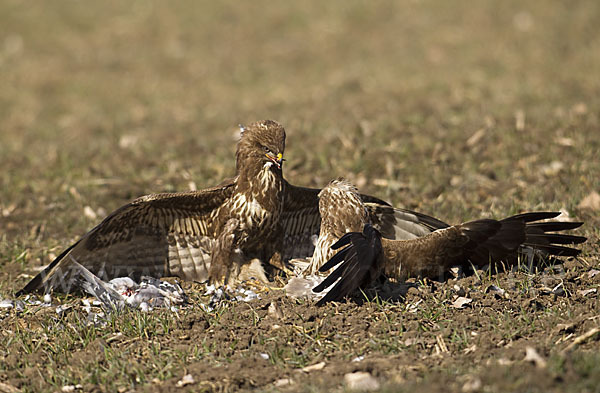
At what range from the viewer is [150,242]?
6332 millimetres

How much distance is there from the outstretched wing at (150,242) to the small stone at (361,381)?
96.0 inches

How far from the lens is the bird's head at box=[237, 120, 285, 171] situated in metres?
6.07

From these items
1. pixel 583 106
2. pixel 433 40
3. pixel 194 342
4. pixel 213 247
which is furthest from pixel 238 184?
pixel 433 40

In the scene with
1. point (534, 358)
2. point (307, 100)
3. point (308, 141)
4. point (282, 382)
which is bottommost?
point (282, 382)

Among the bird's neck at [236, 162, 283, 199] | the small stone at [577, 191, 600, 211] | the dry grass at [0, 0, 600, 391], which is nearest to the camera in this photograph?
the dry grass at [0, 0, 600, 391]

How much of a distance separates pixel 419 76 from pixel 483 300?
27.5ft

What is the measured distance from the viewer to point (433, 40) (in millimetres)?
15109

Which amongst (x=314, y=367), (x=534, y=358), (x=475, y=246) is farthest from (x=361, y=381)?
(x=475, y=246)

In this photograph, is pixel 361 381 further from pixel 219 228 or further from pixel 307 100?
pixel 307 100

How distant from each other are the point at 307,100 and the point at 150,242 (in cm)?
649

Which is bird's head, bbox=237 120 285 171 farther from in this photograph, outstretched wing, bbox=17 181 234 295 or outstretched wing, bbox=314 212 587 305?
outstretched wing, bbox=314 212 587 305

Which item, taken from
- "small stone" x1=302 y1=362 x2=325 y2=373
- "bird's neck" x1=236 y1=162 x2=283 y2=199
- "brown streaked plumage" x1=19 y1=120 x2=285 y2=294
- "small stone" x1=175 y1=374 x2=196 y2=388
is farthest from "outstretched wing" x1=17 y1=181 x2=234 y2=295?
"small stone" x1=302 y1=362 x2=325 y2=373

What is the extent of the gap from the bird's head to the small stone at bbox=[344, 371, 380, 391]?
2243 mm

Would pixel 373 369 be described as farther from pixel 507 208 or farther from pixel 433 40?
pixel 433 40
